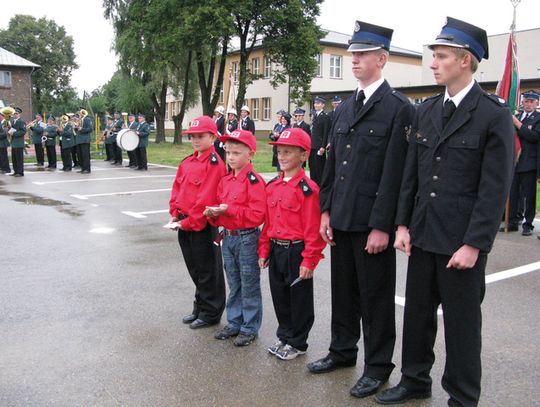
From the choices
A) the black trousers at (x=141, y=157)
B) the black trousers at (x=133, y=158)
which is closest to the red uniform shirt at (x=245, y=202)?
the black trousers at (x=141, y=157)

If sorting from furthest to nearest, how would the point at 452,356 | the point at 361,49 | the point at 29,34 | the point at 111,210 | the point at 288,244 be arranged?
the point at 29,34
the point at 111,210
the point at 288,244
the point at 361,49
the point at 452,356

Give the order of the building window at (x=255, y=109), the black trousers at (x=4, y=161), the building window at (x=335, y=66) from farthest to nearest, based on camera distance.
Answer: the building window at (x=255, y=109) → the building window at (x=335, y=66) → the black trousers at (x=4, y=161)

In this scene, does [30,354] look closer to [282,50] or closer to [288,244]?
[288,244]

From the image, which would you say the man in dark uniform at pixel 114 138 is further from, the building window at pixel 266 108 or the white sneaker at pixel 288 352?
the building window at pixel 266 108

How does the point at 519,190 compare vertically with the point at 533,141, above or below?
below

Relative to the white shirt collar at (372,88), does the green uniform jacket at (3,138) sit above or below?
below

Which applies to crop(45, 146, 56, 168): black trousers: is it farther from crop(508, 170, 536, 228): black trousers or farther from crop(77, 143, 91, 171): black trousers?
crop(508, 170, 536, 228): black trousers

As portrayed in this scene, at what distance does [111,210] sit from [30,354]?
23.1 feet

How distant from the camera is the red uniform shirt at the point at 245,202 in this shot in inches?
167

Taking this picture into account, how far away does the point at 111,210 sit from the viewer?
11.0m

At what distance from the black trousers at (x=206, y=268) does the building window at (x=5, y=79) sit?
51.3 m

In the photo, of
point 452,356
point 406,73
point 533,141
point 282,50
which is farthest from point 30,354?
point 406,73

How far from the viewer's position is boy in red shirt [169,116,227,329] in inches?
180

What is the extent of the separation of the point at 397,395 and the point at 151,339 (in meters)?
2.06
